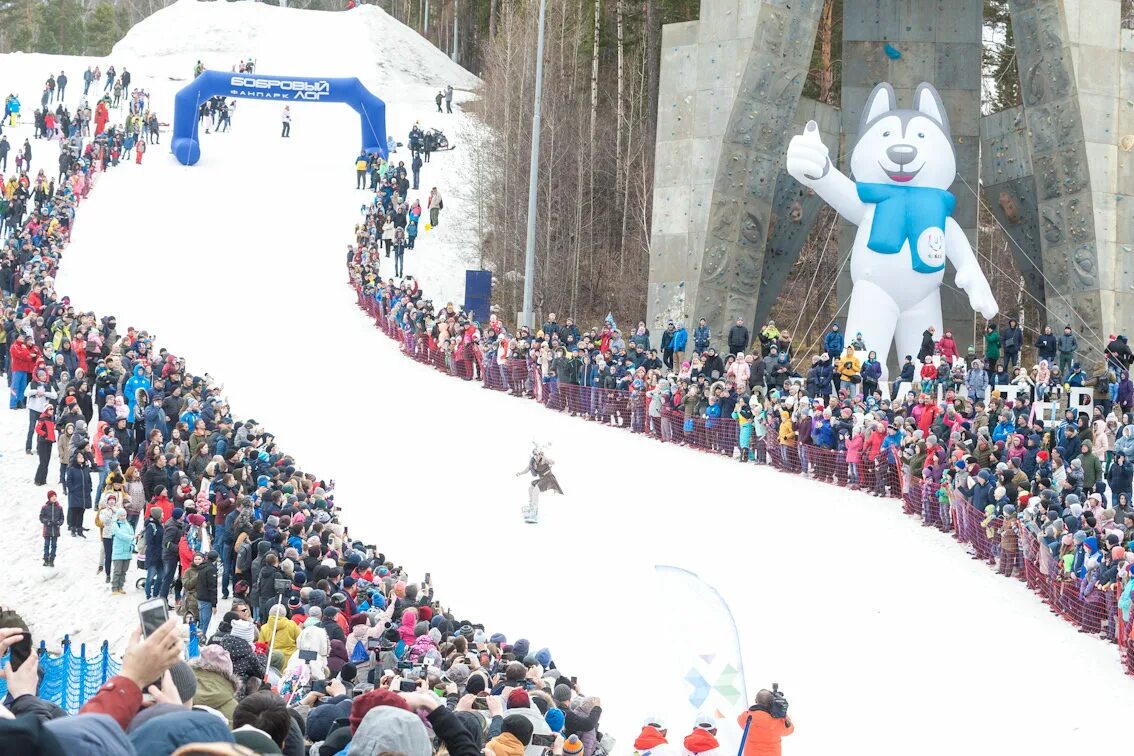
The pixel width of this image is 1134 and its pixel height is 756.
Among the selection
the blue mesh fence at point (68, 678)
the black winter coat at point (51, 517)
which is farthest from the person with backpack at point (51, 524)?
the blue mesh fence at point (68, 678)

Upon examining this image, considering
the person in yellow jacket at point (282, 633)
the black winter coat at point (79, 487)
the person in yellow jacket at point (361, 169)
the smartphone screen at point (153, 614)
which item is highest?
the person in yellow jacket at point (361, 169)

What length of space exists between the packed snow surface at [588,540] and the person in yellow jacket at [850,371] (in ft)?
8.49

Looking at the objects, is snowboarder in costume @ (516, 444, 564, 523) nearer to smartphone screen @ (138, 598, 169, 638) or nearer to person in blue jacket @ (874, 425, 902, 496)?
person in blue jacket @ (874, 425, 902, 496)

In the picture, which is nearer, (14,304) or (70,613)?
(70,613)

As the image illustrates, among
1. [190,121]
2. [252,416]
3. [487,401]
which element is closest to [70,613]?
[252,416]

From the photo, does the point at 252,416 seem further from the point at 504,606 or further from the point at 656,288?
the point at 504,606

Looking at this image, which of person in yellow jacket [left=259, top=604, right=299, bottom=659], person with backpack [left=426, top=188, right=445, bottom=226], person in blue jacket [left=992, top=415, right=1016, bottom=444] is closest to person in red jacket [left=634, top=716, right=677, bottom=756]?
person in yellow jacket [left=259, top=604, right=299, bottom=659]

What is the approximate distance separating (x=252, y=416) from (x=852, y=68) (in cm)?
1349

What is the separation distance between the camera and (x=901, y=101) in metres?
32.2

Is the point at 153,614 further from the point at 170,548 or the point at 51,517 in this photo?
the point at 51,517

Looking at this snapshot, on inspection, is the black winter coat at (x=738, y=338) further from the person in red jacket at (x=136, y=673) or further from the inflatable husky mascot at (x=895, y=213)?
the person in red jacket at (x=136, y=673)

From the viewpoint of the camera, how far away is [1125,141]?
28547mm

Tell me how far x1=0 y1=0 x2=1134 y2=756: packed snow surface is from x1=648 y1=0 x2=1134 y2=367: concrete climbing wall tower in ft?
17.2

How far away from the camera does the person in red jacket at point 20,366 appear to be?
26.1 m
